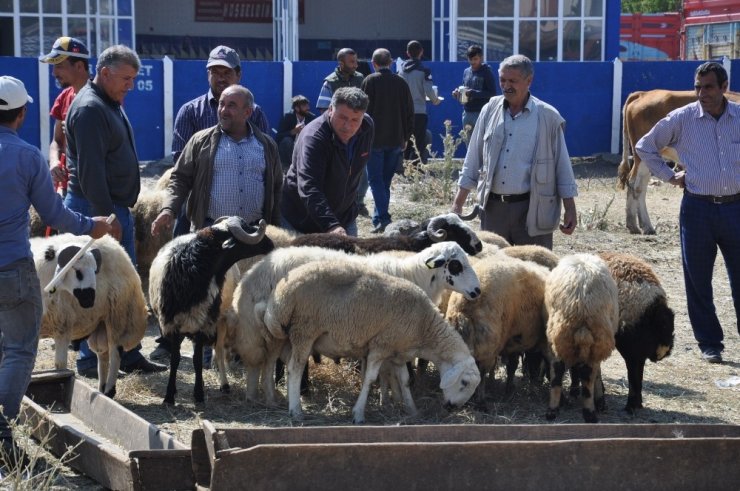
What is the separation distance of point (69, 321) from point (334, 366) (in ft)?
6.24

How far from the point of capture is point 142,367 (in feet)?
26.1

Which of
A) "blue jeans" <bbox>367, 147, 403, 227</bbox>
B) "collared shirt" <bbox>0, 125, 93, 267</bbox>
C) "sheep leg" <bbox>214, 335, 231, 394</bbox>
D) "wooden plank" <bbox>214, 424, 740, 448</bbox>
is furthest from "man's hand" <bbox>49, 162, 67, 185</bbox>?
"blue jeans" <bbox>367, 147, 403, 227</bbox>

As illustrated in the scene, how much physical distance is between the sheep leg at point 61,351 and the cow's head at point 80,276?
1.32 ft

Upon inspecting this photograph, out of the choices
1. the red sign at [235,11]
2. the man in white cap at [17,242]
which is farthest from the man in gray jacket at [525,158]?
the red sign at [235,11]

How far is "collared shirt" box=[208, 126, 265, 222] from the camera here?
7609 mm

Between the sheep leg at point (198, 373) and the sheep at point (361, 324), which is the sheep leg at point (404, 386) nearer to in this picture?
the sheep at point (361, 324)

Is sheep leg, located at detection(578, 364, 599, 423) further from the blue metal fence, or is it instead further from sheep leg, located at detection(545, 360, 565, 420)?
the blue metal fence

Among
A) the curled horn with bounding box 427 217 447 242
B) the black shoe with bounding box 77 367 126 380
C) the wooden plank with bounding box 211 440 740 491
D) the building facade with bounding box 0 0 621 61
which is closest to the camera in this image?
the wooden plank with bounding box 211 440 740 491

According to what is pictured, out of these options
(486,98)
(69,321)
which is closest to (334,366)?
(69,321)

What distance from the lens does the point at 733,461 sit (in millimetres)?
5457

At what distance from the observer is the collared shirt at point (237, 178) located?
300 inches

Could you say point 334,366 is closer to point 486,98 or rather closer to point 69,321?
point 69,321

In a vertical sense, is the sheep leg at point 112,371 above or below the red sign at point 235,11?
below

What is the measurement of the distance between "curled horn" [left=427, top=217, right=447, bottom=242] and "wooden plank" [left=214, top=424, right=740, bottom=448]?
7.26ft
